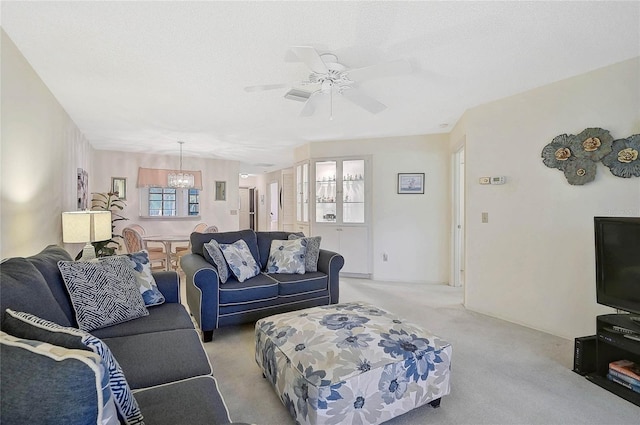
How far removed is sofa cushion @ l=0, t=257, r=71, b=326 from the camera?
1.21m

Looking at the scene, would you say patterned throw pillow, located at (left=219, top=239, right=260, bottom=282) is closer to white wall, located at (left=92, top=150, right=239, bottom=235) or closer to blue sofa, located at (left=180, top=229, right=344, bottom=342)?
blue sofa, located at (left=180, top=229, right=344, bottom=342)

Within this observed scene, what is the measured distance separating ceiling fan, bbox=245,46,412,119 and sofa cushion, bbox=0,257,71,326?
168cm

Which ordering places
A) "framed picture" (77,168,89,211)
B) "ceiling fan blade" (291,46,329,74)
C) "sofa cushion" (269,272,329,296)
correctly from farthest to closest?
"framed picture" (77,168,89,211)
"sofa cushion" (269,272,329,296)
"ceiling fan blade" (291,46,329,74)

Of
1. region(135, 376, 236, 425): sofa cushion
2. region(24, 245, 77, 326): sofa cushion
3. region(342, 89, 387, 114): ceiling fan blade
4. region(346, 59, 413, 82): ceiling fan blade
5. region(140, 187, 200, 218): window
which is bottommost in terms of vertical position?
region(135, 376, 236, 425): sofa cushion

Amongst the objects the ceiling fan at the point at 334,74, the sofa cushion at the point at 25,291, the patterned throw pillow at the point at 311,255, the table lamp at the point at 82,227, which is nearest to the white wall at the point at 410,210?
the patterned throw pillow at the point at 311,255

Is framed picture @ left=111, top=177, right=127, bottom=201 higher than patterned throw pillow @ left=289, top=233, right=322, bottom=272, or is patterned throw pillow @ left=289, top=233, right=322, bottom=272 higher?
framed picture @ left=111, top=177, right=127, bottom=201

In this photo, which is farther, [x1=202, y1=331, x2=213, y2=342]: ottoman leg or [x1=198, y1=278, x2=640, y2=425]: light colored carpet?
[x1=202, y1=331, x2=213, y2=342]: ottoman leg

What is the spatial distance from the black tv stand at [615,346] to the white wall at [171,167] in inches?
263

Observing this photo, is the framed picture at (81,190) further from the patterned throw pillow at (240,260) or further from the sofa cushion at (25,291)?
the sofa cushion at (25,291)

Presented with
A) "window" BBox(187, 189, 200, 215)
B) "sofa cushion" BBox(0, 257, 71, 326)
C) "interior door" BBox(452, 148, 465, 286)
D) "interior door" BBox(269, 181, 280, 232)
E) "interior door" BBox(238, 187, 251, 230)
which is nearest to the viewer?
"sofa cushion" BBox(0, 257, 71, 326)

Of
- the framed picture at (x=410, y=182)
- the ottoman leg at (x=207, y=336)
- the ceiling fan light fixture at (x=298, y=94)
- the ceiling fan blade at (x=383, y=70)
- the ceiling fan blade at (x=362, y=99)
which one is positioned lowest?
the ottoman leg at (x=207, y=336)

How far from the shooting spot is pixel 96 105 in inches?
138

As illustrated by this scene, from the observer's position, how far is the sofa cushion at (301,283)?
3.14 meters

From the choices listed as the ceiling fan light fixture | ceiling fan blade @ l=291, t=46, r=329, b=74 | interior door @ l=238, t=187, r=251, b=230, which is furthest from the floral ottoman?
interior door @ l=238, t=187, r=251, b=230
